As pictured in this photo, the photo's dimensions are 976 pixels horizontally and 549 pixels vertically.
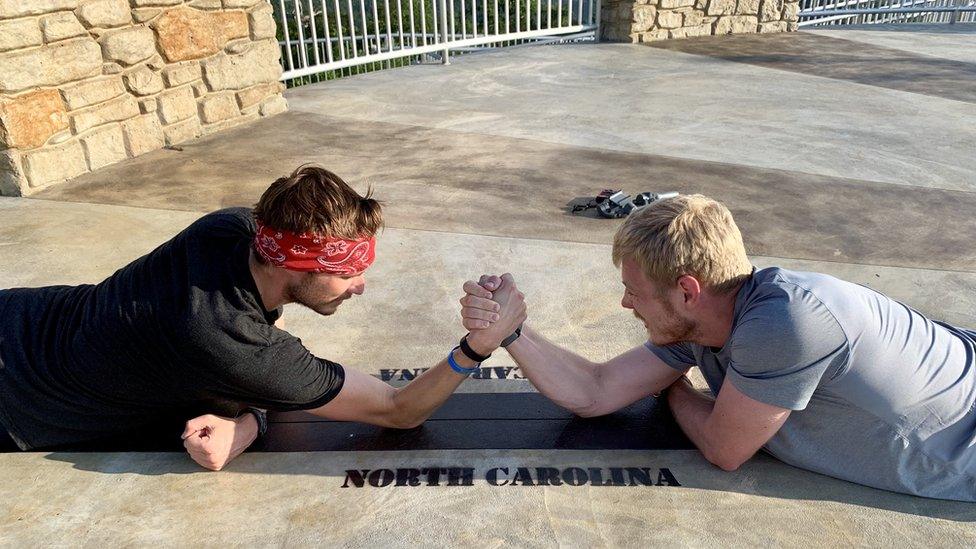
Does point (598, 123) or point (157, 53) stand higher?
point (157, 53)

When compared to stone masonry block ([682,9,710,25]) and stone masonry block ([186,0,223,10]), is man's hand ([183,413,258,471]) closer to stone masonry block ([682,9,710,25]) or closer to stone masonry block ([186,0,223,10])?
stone masonry block ([186,0,223,10])

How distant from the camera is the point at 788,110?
22.0 feet

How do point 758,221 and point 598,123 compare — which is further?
point 598,123

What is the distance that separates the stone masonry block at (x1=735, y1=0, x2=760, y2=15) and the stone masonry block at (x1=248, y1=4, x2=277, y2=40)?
275 inches

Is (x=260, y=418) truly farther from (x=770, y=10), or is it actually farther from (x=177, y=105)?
(x=770, y=10)

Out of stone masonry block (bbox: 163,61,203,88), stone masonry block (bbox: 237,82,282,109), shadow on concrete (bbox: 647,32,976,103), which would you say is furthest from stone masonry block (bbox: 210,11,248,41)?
shadow on concrete (bbox: 647,32,976,103)

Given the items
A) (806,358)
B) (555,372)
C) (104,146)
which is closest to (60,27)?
(104,146)

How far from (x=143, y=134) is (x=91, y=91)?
0.53m

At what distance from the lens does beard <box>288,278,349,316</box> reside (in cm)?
210

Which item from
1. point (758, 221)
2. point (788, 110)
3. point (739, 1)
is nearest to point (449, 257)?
point (758, 221)

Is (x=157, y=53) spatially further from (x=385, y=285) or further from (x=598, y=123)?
(x=598, y=123)

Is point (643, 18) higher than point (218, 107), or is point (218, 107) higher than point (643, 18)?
point (643, 18)

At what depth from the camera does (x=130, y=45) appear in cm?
497

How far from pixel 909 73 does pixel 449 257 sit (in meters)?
6.91
